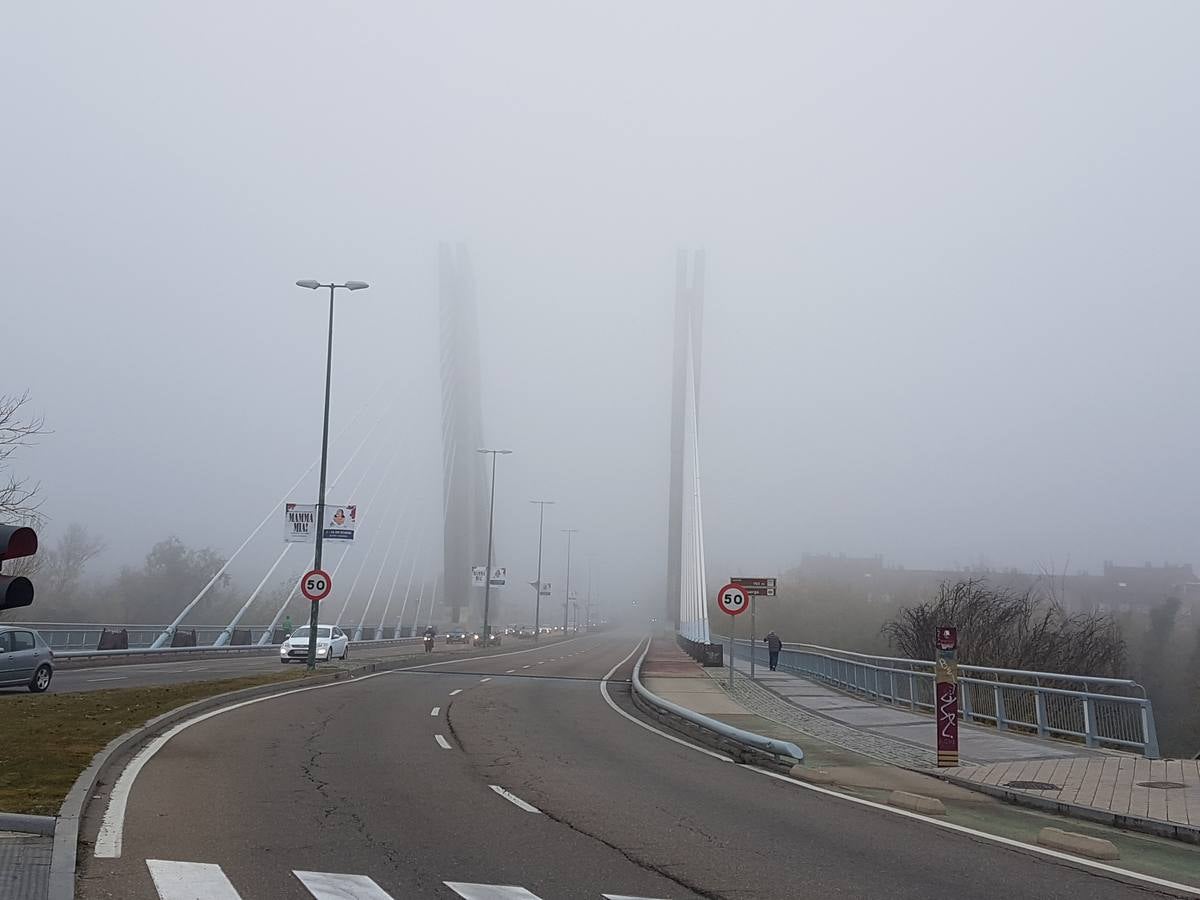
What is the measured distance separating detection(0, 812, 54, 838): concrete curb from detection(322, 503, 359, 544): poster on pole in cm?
2688

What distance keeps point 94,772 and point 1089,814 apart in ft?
33.3

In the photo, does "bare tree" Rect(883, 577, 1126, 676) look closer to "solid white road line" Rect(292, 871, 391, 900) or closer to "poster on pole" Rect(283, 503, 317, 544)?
"poster on pole" Rect(283, 503, 317, 544)

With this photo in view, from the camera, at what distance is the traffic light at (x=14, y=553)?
267 inches

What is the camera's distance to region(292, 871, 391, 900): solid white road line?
7039 mm

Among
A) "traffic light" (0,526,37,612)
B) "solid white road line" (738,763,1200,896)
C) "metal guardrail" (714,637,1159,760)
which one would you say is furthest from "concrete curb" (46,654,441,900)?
"metal guardrail" (714,637,1159,760)

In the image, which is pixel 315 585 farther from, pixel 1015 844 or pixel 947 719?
pixel 1015 844

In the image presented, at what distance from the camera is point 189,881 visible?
23.9ft

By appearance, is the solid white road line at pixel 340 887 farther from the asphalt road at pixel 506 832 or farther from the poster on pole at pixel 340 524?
the poster on pole at pixel 340 524

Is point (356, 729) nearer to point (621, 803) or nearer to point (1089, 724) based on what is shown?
point (621, 803)

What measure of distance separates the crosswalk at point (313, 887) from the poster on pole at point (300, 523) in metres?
29.0

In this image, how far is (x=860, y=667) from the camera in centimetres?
2856

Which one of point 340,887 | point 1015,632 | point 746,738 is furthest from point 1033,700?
point 340,887

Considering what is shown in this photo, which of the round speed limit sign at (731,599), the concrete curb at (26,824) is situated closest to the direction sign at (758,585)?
the round speed limit sign at (731,599)

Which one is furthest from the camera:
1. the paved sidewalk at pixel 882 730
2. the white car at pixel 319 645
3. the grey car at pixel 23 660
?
the white car at pixel 319 645
